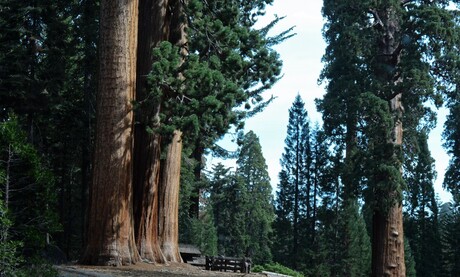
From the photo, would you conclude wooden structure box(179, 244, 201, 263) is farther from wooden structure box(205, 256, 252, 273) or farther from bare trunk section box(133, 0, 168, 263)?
bare trunk section box(133, 0, 168, 263)

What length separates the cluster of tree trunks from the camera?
13.5m

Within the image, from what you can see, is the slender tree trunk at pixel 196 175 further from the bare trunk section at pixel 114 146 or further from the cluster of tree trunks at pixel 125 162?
the bare trunk section at pixel 114 146

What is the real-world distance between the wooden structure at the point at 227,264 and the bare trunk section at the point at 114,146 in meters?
6.03

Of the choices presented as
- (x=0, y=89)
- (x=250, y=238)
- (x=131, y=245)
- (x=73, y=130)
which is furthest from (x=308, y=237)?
(x=131, y=245)

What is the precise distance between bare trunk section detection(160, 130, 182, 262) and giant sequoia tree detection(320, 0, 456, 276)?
6.67m

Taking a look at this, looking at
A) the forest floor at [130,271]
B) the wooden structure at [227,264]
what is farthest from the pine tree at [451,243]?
the forest floor at [130,271]

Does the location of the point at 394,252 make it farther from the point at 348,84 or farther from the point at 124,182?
the point at 124,182

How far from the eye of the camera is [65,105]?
25.9 meters

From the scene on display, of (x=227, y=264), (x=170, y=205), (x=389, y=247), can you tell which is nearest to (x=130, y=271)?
(x=170, y=205)

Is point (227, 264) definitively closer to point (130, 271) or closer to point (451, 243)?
point (130, 271)

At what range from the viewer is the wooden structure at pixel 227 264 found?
19.4m

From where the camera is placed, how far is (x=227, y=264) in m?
19.9

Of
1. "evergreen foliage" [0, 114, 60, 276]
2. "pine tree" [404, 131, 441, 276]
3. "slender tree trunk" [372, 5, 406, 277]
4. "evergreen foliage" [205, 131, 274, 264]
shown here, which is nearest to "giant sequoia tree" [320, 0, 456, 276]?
"slender tree trunk" [372, 5, 406, 277]

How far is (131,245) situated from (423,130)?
39.4 ft
